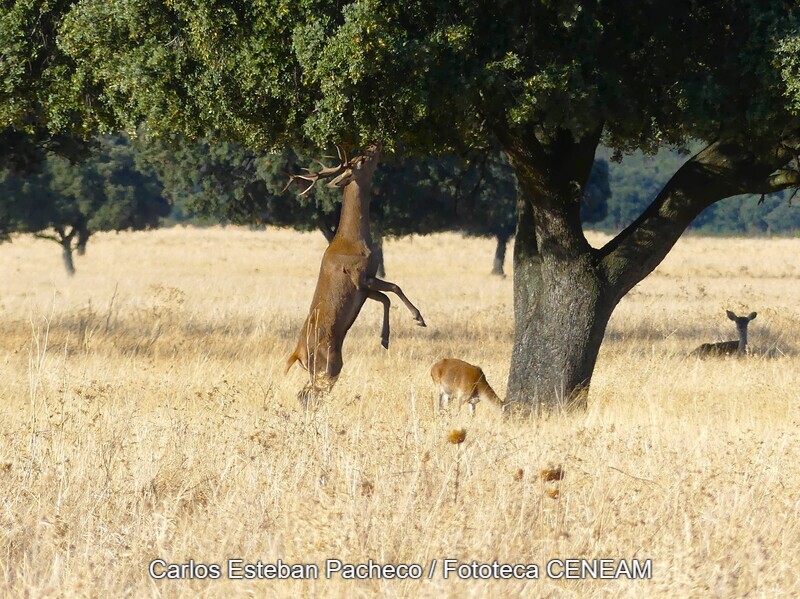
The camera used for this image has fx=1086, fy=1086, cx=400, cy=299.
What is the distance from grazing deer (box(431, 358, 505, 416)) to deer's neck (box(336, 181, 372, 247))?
5.29 feet

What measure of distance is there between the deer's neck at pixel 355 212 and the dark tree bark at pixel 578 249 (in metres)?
1.54

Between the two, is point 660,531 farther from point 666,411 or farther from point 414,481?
point 666,411

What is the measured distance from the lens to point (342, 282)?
10.8 meters

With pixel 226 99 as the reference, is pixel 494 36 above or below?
above

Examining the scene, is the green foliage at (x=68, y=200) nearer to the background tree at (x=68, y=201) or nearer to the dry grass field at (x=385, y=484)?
the background tree at (x=68, y=201)

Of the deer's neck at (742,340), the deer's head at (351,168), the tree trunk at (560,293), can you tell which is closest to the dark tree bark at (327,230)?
the deer's neck at (742,340)

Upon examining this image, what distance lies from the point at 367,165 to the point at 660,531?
6.19m

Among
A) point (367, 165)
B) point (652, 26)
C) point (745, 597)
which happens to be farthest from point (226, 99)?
point (745, 597)

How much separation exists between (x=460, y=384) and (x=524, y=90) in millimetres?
2759

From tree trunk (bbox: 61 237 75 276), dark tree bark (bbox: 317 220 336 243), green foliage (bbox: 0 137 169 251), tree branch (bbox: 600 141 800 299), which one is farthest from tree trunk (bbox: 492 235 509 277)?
tree branch (bbox: 600 141 800 299)

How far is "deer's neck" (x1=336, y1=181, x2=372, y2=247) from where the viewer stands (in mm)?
10992

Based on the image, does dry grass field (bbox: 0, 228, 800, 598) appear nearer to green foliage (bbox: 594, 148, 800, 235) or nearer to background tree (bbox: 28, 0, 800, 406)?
background tree (bbox: 28, 0, 800, 406)

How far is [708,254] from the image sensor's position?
204 ft

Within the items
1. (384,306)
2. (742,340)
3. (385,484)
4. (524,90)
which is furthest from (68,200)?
(385,484)
